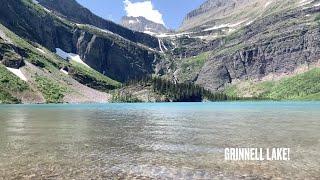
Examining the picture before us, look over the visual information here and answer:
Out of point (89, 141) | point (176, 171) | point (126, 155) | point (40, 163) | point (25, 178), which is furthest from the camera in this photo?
point (89, 141)

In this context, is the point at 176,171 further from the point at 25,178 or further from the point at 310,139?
the point at 310,139

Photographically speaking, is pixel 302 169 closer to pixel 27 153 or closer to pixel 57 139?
pixel 27 153

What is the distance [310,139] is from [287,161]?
17875mm

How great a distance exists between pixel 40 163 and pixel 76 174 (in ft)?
19.7

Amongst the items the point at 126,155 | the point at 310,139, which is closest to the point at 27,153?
the point at 126,155

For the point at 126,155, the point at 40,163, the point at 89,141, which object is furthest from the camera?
the point at 89,141

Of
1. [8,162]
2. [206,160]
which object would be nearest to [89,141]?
[8,162]

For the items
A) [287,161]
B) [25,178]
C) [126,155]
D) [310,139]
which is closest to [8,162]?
[25,178]

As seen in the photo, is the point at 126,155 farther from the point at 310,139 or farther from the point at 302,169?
the point at 310,139

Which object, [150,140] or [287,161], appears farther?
[150,140]

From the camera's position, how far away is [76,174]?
104 feet

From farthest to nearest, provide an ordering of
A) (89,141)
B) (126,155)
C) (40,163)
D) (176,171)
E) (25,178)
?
1. (89,141)
2. (126,155)
3. (40,163)
4. (176,171)
5. (25,178)

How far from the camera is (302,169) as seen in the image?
3325cm

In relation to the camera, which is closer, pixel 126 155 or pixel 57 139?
pixel 126 155
